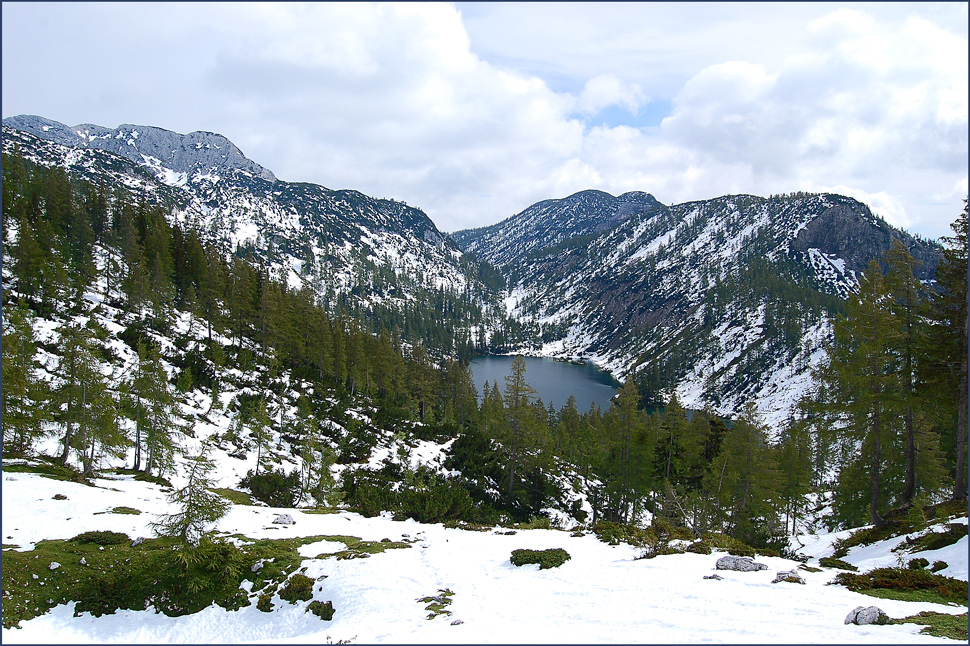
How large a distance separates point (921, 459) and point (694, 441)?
14424 millimetres

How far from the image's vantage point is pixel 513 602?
42.7 feet

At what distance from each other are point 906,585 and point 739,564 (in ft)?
13.5

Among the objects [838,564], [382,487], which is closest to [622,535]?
[838,564]

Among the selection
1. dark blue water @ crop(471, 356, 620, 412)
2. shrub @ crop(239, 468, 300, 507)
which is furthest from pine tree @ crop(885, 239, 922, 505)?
dark blue water @ crop(471, 356, 620, 412)

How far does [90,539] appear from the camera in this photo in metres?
17.7

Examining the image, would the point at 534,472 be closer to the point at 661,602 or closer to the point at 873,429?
the point at 873,429

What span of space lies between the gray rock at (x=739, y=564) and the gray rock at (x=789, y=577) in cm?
109

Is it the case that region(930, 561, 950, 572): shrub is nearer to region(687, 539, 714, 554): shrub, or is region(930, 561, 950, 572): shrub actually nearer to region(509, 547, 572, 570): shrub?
region(687, 539, 714, 554): shrub

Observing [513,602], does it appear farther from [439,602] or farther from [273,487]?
[273,487]

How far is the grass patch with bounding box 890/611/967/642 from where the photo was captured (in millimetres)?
8617

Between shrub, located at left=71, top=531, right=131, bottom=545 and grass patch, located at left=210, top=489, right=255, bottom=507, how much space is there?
28.0 ft

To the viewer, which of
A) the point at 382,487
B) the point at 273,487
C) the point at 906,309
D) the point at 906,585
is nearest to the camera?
the point at 906,585

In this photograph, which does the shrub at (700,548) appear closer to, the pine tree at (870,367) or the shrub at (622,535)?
the shrub at (622,535)

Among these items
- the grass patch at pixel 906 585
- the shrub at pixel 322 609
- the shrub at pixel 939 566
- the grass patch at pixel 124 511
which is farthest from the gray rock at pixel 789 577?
the grass patch at pixel 124 511
